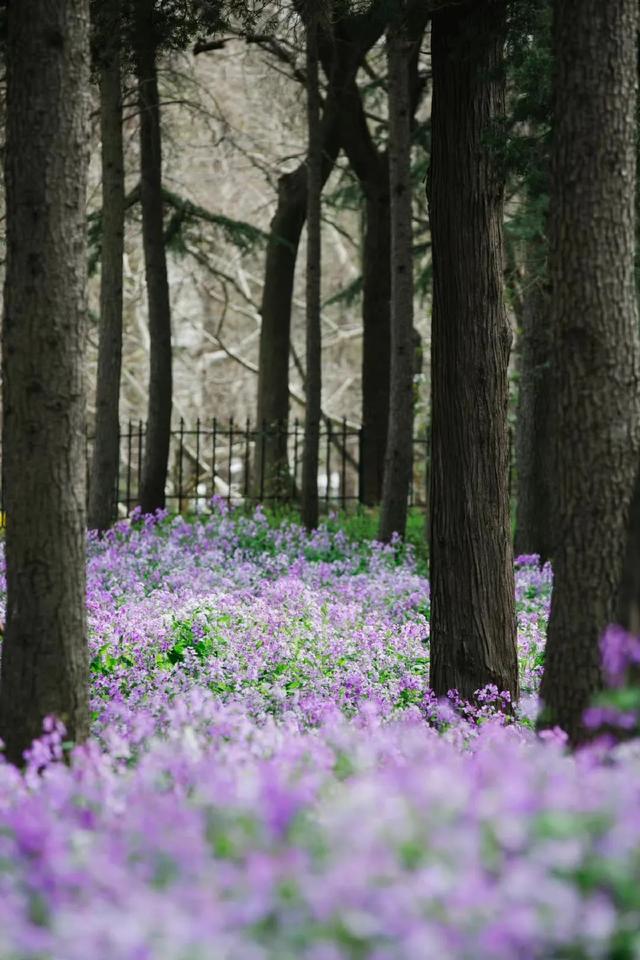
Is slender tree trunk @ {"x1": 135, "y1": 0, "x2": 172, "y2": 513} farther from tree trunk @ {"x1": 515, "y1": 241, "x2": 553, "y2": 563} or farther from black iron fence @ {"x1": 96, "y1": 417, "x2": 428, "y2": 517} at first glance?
tree trunk @ {"x1": 515, "y1": 241, "x2": 553, "y2": 563}

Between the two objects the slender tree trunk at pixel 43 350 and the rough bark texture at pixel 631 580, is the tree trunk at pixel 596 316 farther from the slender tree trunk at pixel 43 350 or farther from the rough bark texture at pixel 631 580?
the slender tree trunk at pixel 43 350

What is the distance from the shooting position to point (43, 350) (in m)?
4.14

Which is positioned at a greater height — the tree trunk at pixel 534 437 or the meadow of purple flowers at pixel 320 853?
the tree trunk at pixel 534 437

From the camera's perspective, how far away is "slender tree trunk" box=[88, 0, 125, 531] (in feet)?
40.1

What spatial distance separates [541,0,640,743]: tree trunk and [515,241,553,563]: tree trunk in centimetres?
835

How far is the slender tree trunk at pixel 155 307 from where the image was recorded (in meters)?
13.8

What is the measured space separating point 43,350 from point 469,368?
2665mm

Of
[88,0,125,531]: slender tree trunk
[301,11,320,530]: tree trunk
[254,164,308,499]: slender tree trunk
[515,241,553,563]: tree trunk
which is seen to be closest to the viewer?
[88,0,125,531]: slender tree trunk

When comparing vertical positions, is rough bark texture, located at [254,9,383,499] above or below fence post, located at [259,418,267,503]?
above

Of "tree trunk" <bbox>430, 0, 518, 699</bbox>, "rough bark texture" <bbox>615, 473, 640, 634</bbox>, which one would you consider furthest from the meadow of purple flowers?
"tree trunk" <bbox>430, 0, 518, 699</bbox>

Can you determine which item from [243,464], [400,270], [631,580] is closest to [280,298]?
[400,270]

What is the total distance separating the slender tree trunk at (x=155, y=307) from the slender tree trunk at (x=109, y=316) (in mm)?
1356

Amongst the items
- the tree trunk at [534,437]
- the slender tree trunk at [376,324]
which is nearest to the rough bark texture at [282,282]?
the slender tree trunk at [376,324]

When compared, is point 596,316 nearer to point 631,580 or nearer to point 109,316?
point 631,580
